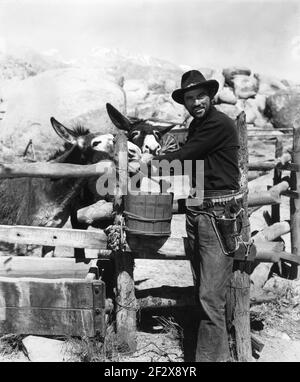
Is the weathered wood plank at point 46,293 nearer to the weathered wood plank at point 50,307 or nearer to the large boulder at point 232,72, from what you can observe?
the weathered wood plank at point 50,307

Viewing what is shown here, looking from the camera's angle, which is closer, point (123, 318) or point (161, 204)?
point (161, 204)

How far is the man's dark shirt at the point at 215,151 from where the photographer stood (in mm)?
3012

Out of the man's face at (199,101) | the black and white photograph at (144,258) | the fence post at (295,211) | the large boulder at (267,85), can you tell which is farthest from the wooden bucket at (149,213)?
the large boulder at (267,85)

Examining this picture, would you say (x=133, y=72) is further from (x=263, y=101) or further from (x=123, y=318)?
(x=123, y=318)

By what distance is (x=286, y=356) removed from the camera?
383 centimetres

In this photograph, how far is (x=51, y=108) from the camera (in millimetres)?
13703

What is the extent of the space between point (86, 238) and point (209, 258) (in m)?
1.16

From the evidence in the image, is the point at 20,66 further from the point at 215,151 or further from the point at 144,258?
the point at 215,151

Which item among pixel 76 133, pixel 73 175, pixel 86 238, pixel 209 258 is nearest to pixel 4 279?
pixel 86 238

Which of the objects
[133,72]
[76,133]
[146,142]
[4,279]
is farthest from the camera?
[133,72]

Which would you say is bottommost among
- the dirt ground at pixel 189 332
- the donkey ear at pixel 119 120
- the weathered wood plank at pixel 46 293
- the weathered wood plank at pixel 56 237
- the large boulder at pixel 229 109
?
the dirt ground at pixel 189 332

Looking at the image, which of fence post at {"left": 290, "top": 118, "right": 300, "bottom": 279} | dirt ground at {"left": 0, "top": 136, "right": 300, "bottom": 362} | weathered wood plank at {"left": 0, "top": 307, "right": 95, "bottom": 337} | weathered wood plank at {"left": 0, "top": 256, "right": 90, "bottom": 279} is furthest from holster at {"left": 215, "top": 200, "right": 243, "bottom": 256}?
fence post at {"left": 290, "top": 118, "right": 300, "bottom": 279}

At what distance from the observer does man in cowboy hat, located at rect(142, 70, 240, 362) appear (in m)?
3.13

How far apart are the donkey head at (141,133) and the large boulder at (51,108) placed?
6.59 m
